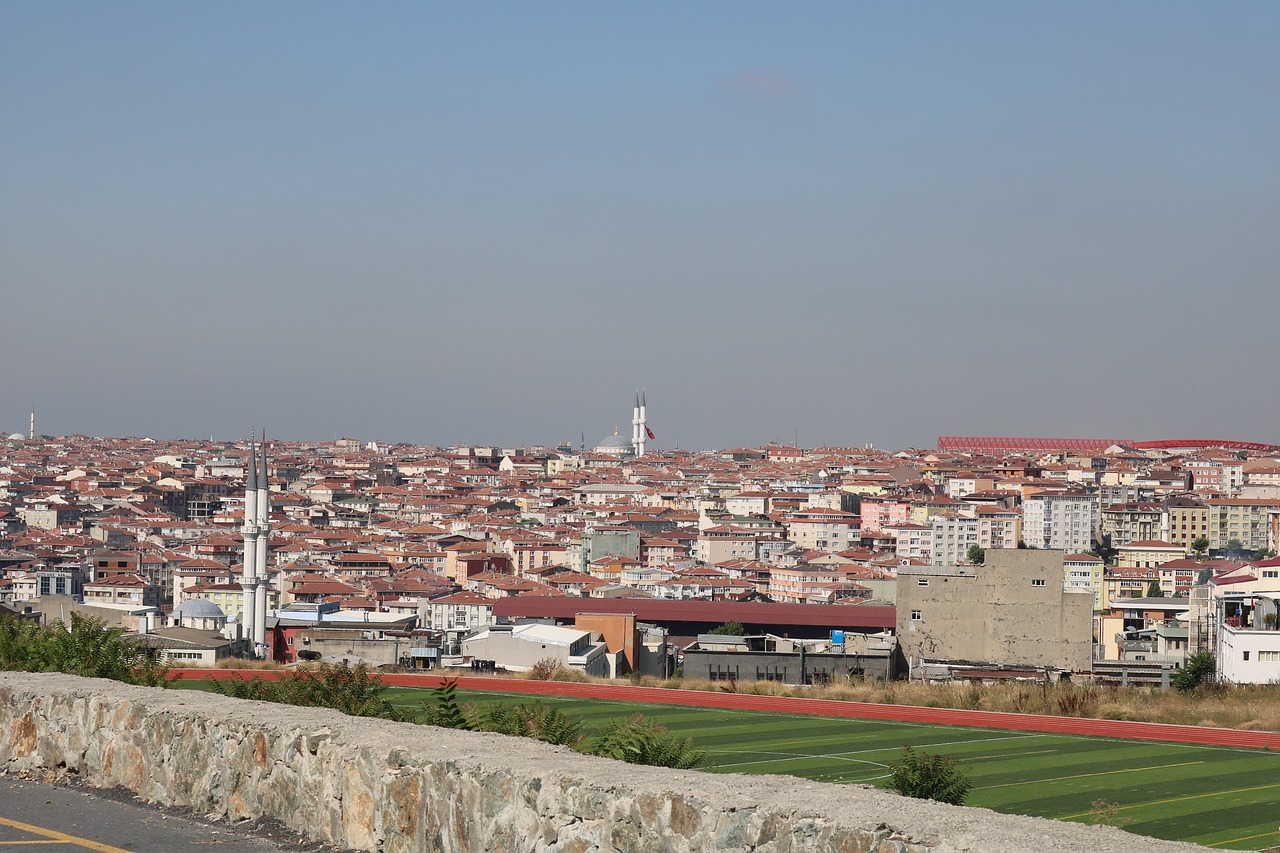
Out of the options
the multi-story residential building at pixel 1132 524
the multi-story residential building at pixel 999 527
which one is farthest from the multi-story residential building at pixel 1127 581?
the multi-story residential building at pixel 1132 524

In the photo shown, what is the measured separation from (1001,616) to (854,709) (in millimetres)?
20999

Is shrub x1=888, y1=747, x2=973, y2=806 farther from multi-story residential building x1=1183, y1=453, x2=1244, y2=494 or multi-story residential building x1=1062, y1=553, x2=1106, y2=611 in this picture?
multi-story residential building x1=1183, y1=453, x2=1244, y2=494

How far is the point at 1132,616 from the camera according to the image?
53656mm

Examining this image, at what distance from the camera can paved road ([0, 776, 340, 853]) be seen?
5328mm

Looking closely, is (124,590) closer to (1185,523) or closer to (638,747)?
(1185,523)

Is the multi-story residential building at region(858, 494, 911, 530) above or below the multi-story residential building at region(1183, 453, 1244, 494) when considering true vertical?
below

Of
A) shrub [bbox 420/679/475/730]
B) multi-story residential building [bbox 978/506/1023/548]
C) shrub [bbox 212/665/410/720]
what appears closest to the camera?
shrub [bbox 420/679/475/730]

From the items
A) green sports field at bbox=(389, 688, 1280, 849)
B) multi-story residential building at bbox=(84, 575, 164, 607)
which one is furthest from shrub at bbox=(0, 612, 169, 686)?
multi-story residential building at bbox=(84, 575, 164, 607)

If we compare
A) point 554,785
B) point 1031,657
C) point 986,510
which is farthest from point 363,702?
point 986,510

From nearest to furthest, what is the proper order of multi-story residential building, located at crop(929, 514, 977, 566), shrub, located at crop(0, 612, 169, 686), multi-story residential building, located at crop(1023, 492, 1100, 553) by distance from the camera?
1. shrub, located at crop(0, 612, 169, 686)
2. multi-story residential building, located at crop(929, 514, 977, 566)
3. multi-story residential building, located at crop(1023, 492, 1100, 553)

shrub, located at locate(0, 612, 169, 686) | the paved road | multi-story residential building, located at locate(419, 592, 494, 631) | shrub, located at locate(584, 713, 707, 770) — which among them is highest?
shrub, located at locate(0, 612, 169, 686)

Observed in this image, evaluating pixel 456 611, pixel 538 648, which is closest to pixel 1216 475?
pixel 456 611

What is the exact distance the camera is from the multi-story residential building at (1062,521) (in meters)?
118

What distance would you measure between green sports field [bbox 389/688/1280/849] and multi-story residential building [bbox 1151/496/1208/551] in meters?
103
